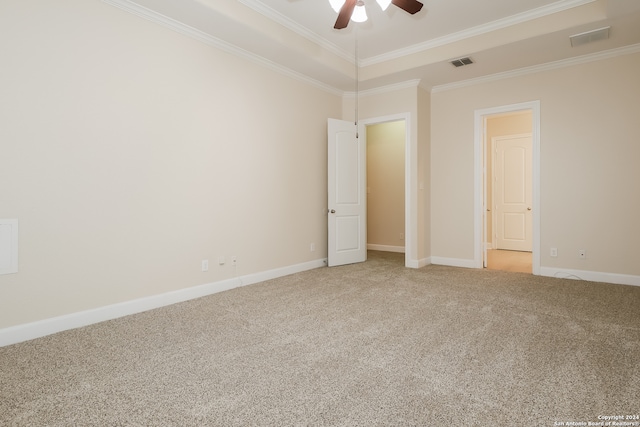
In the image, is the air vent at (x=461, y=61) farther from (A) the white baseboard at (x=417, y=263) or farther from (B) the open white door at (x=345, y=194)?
(A) the white baseboard at (x=417, y=263)

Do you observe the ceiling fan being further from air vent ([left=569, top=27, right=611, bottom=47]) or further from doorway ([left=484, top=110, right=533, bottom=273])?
doorway ([left=484, top=110, right=533, bottom=273])

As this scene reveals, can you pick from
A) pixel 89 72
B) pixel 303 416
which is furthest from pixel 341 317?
pixel 89 72

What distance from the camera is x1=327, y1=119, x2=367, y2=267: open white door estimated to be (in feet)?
17.9

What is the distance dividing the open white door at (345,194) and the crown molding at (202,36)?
3.16ft

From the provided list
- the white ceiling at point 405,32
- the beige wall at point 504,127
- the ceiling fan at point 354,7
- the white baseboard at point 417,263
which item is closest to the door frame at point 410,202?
the white baseboard at point 417,263

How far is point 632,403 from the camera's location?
68.6 inches

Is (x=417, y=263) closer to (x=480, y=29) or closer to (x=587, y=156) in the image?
(x=587, y=156)

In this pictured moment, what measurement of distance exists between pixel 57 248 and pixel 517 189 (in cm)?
769

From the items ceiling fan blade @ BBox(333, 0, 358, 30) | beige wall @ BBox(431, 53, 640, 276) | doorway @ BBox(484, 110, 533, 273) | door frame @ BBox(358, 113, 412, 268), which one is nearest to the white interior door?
doorway @ BBox(484, 110, 533, 273)

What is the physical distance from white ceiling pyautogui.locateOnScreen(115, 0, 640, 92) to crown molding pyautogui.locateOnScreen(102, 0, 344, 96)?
0.4 inches

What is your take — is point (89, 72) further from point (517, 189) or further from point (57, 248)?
point (517, 189)

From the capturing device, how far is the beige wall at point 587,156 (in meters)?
4.25

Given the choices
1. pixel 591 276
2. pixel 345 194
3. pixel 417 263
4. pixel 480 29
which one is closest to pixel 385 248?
pixel 417 263

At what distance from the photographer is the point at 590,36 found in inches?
153
